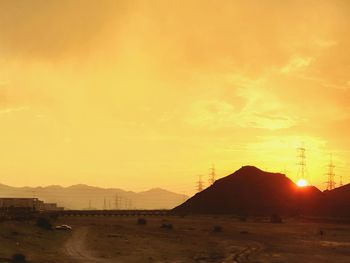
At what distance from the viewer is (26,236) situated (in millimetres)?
61812

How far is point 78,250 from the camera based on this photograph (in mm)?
53281

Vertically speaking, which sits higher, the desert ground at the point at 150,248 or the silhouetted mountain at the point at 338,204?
the silhouetted mountain at the point at 338,204

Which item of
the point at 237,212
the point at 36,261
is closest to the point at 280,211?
the point at 237,212

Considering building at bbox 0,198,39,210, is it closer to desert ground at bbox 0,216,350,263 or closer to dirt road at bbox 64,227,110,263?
desert ground at bbox 0,216,350,263

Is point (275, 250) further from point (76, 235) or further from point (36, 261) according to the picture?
point (36, 261)

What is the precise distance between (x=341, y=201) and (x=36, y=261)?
16252 centimetres

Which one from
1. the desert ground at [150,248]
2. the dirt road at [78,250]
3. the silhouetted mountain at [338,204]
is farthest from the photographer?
the silhouetted mountain at [338,204]

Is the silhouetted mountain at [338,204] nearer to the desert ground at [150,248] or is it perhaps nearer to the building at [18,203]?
the building at [18,203]

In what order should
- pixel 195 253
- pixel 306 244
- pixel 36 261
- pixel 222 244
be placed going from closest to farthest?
pixel 36 261 → pixel 195 253 → pixel 222 244 → pixel 306 244

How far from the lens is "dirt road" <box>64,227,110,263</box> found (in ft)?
151

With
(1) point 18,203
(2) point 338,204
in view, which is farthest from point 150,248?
(2) point 338,204

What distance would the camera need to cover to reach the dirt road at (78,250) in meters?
46.1

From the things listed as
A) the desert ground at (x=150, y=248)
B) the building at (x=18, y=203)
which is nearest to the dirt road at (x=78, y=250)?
the desert ground at (x=150, y=248)

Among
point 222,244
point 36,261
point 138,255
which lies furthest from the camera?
point 222,244
